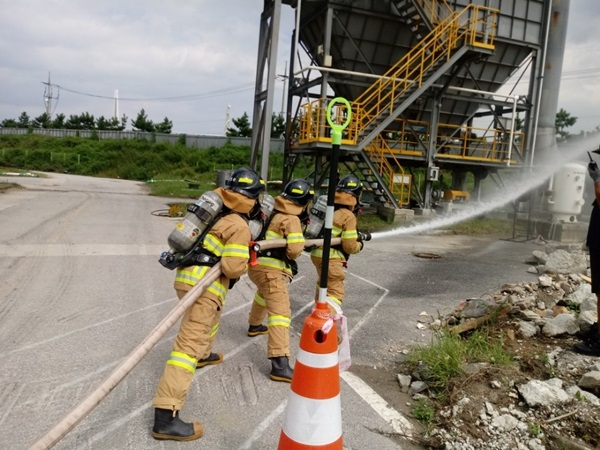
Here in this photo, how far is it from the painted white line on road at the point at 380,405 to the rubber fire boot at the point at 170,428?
1.31m

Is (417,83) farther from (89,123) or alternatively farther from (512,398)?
(89,123)

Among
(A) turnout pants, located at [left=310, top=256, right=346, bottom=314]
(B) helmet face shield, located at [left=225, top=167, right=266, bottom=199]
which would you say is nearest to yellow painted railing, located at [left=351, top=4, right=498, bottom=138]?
(A) turnout pants, located at [left=310, top=256, right=346, bottom=314]

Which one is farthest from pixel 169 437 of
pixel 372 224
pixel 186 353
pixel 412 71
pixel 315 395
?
pixel 412 71

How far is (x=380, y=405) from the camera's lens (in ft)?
11.6

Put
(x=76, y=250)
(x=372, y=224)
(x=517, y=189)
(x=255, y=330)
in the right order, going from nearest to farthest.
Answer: (x=255, y=330)
(x=76, y=250)
(x=372, y=224)
(x=517, y=189)

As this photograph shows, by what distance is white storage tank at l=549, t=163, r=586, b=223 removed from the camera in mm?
12781

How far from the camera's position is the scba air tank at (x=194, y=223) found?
3.25m

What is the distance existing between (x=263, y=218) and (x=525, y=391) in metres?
2.42

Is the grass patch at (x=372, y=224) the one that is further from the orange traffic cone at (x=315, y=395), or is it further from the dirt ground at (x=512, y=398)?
the orange traffic cone at (x=315, y=395)

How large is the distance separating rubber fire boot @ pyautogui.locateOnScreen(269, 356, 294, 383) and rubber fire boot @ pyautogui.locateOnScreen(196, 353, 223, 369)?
51 cm

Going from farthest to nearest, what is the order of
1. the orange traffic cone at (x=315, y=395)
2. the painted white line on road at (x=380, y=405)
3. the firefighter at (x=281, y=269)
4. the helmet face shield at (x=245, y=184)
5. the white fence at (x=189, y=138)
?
the white fence at (x=189, y=138)
the firefighter at (x=281, y=269)
the helmet face shield at (x=245, y=184)
the painted white line on road at (x=380, y=405)
the orange traffic cone at (x=315, y=395)

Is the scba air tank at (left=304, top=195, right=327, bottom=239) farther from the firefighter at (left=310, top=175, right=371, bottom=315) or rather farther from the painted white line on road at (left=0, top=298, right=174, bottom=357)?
the painted white line on road at (left=0, top=298, right=174, bottom=357)

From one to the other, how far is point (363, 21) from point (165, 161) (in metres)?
26.8

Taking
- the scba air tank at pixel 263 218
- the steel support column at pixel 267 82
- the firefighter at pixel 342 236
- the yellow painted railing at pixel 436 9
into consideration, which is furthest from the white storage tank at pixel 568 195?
the scba air tank at pixel 263 218
